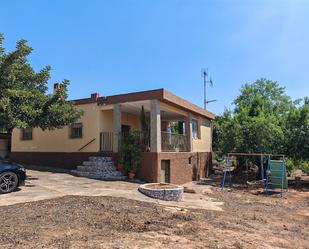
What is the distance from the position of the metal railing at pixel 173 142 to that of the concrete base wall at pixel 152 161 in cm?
43

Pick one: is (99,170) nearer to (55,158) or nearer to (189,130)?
(55,158)

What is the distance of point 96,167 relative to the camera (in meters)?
14.5

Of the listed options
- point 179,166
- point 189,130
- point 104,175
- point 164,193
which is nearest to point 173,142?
point 179,166

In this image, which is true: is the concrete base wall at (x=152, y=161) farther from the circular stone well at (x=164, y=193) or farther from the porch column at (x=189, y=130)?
the circular stone well at (x=164, y=193)

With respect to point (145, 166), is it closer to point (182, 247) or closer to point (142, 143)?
point (142, 143)

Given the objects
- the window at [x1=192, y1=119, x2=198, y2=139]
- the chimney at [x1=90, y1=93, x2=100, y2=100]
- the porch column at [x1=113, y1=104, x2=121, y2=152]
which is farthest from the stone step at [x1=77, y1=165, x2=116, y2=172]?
the window at [x1=192, y1=119, x2=198, y2=139]

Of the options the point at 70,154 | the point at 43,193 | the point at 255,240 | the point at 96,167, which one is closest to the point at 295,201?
the point at 255,240

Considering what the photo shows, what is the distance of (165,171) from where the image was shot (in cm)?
1509

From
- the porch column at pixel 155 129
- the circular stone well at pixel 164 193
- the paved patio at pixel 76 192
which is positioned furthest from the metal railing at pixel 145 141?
the circular stone well at pixel 164 193

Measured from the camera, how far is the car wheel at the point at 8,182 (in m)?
9.20

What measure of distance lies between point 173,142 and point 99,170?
4.54 metres

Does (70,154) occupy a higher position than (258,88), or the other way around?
(258,88)

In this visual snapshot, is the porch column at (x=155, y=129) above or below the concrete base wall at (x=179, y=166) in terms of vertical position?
above

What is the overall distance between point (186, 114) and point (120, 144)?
5.62m
